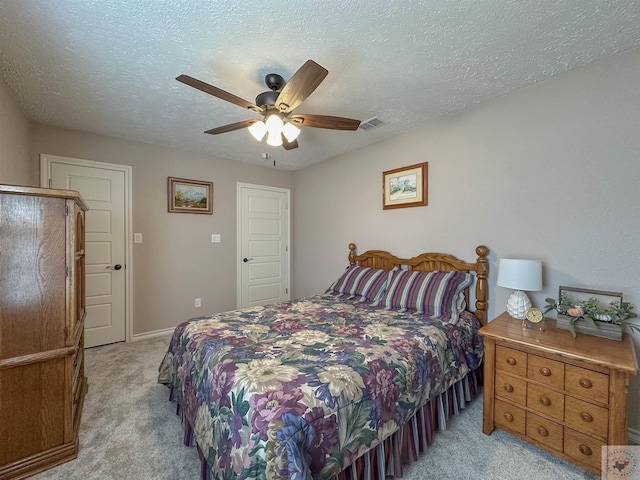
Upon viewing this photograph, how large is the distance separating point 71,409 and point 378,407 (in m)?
1.79

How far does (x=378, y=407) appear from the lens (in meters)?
1.34

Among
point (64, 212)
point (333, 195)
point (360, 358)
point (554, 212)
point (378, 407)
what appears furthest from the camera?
point (333, 195)

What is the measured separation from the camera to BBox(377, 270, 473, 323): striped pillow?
7.53ft

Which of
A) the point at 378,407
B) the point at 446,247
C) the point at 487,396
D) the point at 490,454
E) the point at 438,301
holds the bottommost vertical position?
the point at 490,454

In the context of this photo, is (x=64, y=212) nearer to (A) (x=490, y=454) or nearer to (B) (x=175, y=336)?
(B) (x=175, y=336)

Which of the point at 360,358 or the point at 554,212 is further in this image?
the point at 554,212

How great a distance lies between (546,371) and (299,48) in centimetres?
248

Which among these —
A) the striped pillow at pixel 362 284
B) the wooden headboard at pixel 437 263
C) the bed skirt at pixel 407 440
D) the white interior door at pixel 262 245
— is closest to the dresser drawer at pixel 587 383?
the bed skirt at pixel 407 440

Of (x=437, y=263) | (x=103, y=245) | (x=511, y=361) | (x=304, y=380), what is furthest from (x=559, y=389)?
(x=103, y=245)

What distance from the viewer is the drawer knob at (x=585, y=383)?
4.77ft

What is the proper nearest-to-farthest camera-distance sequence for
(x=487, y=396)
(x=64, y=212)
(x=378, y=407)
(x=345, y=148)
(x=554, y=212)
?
1. (x=378, y=407)
2. (x=64, y=212)
3. (x=487, y=396)
4. (x=554, y=212)
5. (x=345, y=148)

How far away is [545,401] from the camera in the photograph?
1.61m

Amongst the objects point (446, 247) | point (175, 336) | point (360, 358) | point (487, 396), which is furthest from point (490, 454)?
point (175, 336)

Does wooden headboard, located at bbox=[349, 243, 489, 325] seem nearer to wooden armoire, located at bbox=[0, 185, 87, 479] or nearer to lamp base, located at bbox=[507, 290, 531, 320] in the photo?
lamp base, located at bbox=[507, 290, 531, 320]
